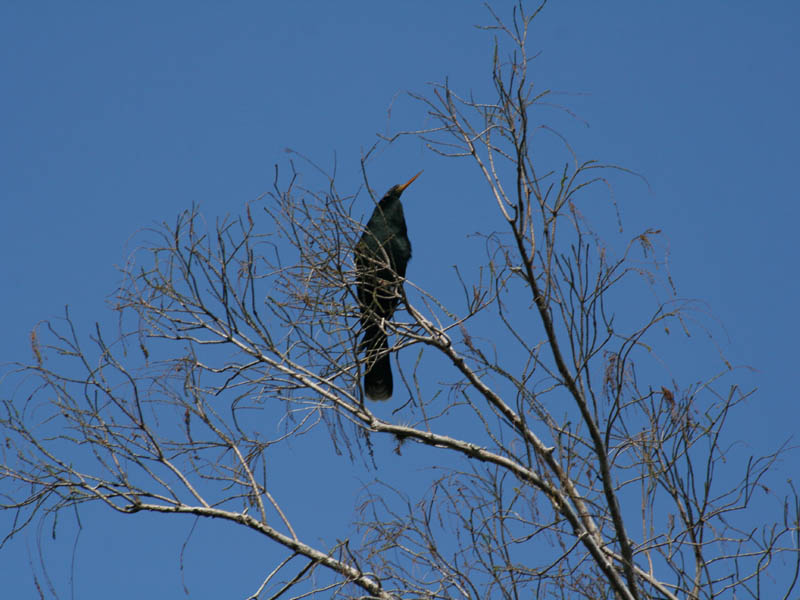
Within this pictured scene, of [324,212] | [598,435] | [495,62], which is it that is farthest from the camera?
[324,212]

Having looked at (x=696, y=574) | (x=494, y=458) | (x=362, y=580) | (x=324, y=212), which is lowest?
(x=362, y=580)

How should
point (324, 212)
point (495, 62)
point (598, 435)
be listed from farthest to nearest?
point (324, 212) → point (598, 435) → point (495, 62)

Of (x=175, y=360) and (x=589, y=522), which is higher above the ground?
(x=175, y=360)

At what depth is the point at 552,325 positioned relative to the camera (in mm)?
3400

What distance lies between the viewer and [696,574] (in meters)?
3.86

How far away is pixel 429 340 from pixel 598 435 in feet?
2.72

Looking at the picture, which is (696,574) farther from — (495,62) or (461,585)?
(495,62)

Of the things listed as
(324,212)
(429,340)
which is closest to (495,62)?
(324,212)

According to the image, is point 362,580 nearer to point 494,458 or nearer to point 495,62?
point 494,458

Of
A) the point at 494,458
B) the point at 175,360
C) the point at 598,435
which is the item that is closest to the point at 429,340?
the point at 494,458

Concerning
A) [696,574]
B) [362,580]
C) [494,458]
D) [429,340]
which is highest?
[429,340]

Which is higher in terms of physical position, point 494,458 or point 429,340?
point 429,340

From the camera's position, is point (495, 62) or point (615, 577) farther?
point (615, 577)

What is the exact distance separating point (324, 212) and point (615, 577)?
1.85 metres
